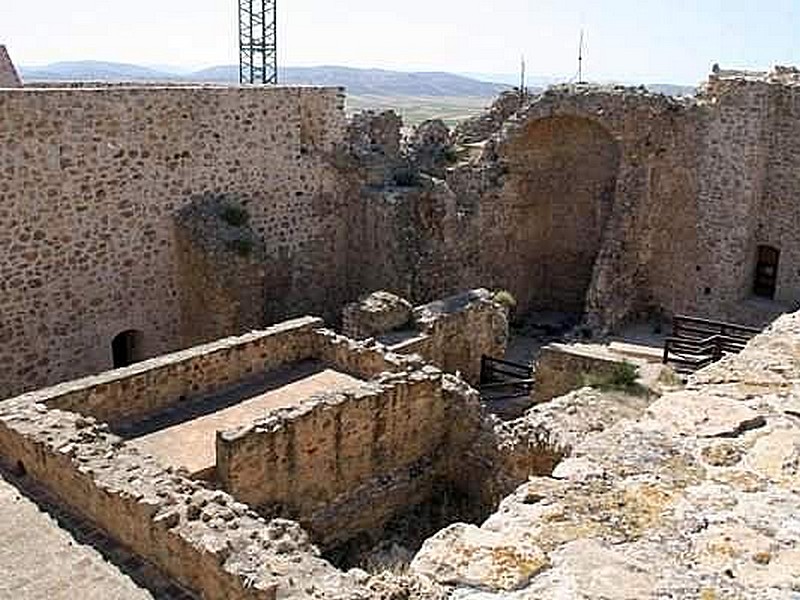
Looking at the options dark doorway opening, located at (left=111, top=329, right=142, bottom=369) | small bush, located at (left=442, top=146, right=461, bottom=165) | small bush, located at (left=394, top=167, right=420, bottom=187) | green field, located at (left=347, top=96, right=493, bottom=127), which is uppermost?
small bush, located at (left=442, top=146, right=461, bottom=165)

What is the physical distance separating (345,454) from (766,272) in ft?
38.0

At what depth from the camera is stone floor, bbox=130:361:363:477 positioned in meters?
8.48

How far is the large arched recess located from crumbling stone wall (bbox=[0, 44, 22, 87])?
10100 mm

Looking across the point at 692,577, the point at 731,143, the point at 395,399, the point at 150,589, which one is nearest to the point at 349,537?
the point at 395,399

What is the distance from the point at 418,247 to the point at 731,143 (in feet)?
20.6

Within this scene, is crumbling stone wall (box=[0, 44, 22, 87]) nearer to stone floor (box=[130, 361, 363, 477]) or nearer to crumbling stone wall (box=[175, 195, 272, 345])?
crumbling stone wall (box=[175, 195, 272, 345])

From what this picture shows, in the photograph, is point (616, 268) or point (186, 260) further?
point (616, 268)

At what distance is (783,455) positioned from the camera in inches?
118

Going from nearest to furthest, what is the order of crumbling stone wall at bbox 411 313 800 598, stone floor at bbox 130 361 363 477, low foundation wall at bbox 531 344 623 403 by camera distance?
1. crumbling stone wall at bbox 411 313 800 598
2. stone floor at bbox 130 361 363 477
3. low foundation wall at bbox 531 344 623 403

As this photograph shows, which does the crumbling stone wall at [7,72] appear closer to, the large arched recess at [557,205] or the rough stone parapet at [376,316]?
the rough stone parapet at [376,316]

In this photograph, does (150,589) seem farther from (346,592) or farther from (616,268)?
(616,268)

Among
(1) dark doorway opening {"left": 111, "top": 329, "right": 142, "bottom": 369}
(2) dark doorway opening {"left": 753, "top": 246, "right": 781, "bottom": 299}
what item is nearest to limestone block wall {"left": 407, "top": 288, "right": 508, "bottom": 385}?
(1) dark doorway opening {"left": 111, "top": 329, "right": 142, "bottom": 369}

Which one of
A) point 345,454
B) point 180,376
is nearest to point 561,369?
point 345,454

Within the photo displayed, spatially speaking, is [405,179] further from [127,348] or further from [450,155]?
[127,348]
